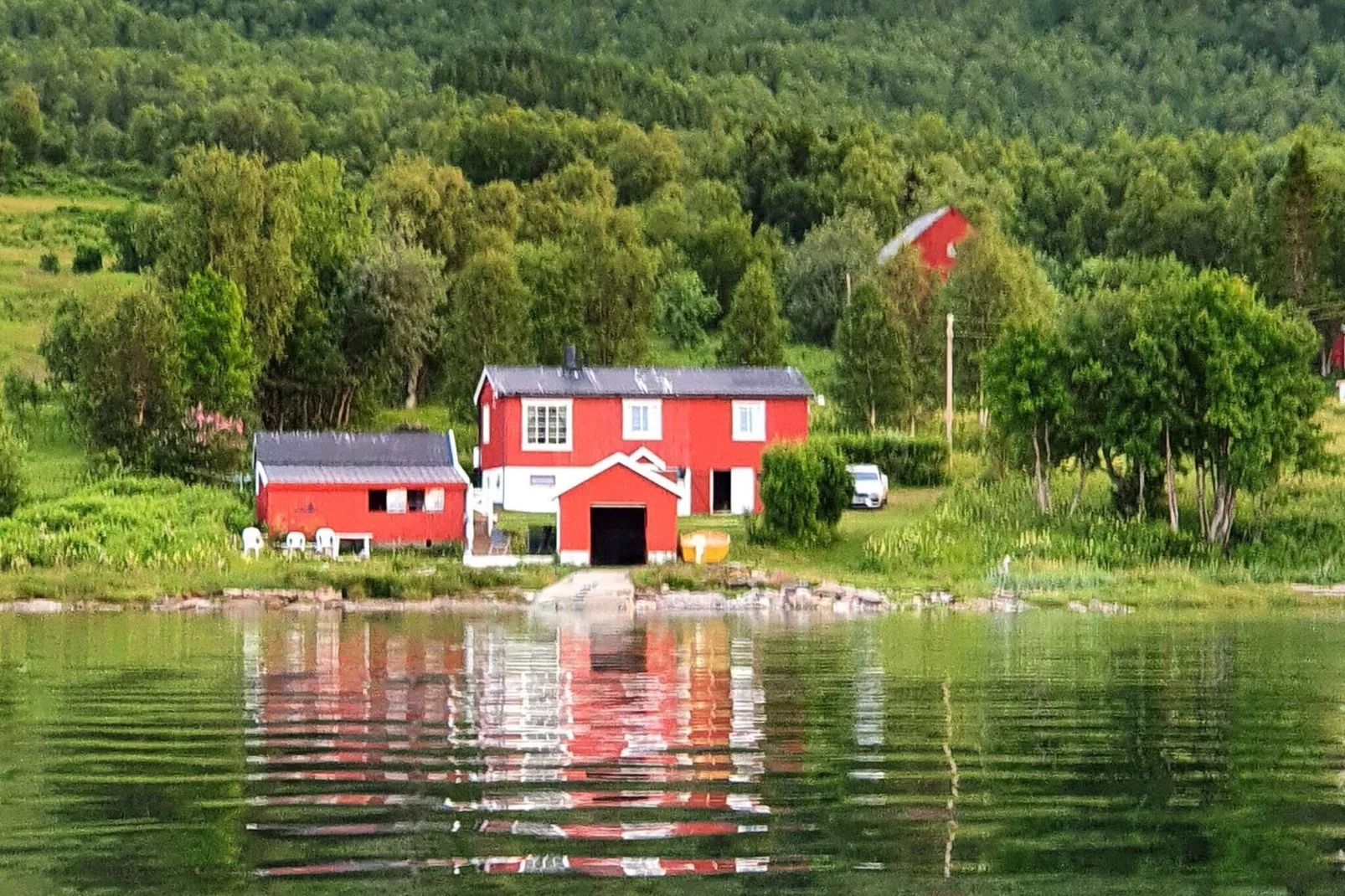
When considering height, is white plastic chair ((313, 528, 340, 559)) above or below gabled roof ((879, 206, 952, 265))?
below

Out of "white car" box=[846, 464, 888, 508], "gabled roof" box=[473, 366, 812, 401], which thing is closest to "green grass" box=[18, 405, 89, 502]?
"gabled roof" box=[473, 366, 812, 401]

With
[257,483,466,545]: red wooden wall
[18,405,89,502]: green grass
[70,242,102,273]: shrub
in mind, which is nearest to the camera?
[257,483,466,545]: red wooden wall

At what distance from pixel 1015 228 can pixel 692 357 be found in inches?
1406

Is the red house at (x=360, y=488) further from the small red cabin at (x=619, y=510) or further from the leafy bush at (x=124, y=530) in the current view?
the small red cabin at (x=619, y=510)

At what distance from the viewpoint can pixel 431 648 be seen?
35.9 m

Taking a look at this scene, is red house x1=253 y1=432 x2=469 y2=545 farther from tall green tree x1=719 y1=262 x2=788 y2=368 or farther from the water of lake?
the water of lake

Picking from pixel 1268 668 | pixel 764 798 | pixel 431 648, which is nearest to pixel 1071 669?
pixel 1268 668

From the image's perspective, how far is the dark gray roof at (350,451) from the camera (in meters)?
60.4

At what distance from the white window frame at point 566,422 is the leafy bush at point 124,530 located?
841cm

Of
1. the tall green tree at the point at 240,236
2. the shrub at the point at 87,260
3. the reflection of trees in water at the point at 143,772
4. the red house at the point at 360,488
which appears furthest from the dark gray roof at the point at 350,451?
the shrub at the point at 87,260

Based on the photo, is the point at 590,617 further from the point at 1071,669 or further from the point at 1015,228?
the point at 1015,228

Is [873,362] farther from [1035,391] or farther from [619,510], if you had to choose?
[619,510]

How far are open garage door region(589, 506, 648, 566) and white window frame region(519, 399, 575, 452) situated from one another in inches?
264

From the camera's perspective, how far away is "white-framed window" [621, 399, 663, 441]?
6444cm
